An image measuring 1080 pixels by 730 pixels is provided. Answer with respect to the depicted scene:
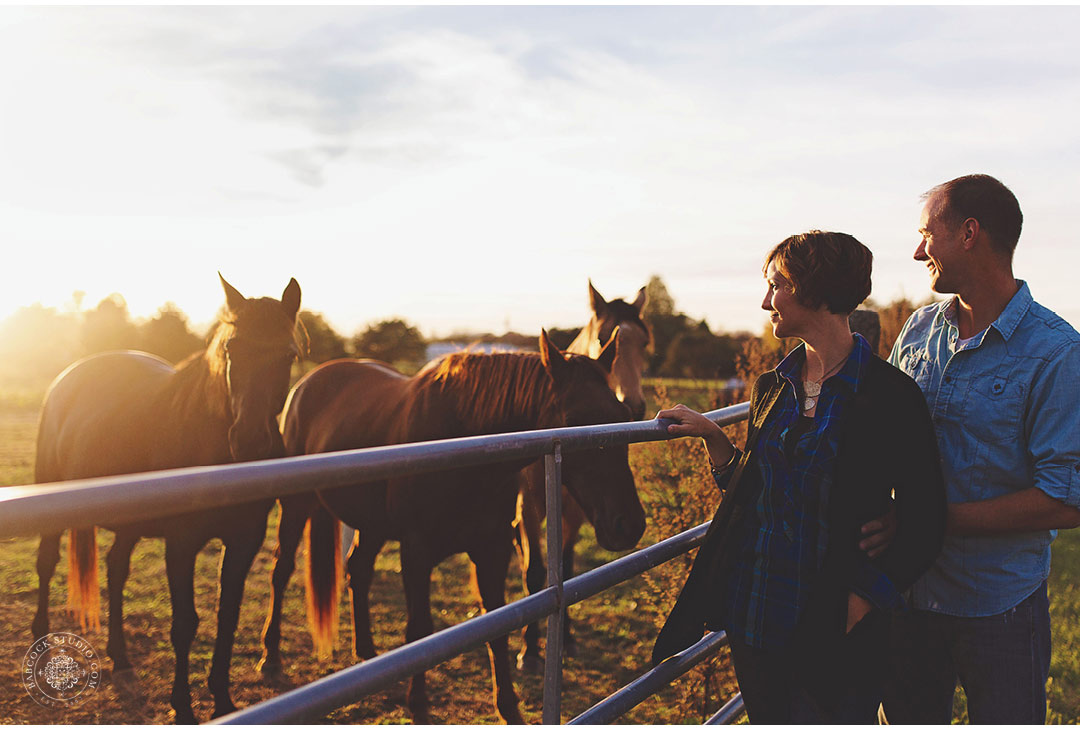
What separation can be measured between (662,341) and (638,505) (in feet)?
35.5

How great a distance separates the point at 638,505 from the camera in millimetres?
2752

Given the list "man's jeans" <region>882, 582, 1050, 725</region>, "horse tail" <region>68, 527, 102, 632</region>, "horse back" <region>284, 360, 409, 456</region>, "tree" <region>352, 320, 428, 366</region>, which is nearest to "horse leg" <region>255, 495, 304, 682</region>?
"horse back" <region>284, 360, 409, 456</region>

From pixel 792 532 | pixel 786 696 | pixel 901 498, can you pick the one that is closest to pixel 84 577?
pixel 786 696

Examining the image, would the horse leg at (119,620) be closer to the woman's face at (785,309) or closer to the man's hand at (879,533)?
the woman's face at (785,309)

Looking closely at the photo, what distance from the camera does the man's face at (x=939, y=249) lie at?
187 cm

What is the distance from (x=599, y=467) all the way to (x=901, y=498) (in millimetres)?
1304

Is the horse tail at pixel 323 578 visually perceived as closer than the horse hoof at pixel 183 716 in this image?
No

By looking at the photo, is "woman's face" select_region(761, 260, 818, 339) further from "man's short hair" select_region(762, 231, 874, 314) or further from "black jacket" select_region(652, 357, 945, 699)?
→ "black jacket" select_region(652, 357, 945, 699)

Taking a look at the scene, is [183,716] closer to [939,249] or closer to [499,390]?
[499,390]

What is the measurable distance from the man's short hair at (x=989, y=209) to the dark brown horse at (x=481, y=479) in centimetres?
147

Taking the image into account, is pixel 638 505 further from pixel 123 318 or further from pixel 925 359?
pixel 123 318

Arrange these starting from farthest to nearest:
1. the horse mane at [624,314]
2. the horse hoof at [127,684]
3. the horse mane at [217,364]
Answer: the horse mane at [624,314], the horse hoof at [127,684], the horse mane at [217,364]

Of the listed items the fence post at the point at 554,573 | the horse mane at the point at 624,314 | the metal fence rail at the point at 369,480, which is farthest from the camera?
the horse mane at the point at 624,314

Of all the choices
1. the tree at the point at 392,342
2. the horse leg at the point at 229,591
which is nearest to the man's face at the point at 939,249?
the horse leg at the point at 229,591
